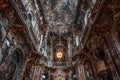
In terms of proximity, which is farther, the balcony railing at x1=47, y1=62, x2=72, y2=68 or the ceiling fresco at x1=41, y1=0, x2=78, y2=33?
the ceiling fresco at x1=41, y1=0, x2=78, y2=33

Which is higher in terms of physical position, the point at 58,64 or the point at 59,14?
the point at 59,14

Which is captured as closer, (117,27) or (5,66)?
(5,66)

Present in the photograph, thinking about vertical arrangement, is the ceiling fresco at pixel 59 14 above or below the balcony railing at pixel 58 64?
above

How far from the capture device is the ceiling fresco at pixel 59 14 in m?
20.8

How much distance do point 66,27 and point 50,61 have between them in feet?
23.4

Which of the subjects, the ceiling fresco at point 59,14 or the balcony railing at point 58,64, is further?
the ceiling fresco at point 59,14

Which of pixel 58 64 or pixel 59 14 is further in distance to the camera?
pixel 59 14

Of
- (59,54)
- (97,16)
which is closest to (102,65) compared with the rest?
(97,16)

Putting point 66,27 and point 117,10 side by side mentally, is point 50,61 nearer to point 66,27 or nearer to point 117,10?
point 66,27

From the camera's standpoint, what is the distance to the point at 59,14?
71.4 ft

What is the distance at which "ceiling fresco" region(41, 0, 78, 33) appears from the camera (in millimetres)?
20781

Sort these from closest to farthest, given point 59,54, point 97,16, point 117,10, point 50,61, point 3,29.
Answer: point 3,29, point 117,10, point 97,16, point 50,61, point 59,54

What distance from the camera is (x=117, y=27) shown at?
31.6 feet

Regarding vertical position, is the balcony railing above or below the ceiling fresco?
below
